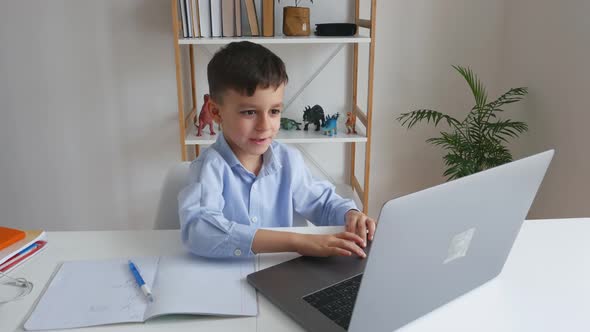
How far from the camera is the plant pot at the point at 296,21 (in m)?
2.17

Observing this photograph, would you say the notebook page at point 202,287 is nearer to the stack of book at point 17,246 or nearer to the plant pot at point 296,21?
the stack of book at point 17,246

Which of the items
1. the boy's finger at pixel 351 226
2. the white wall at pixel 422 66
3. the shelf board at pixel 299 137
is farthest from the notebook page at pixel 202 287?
the white wall at pixel 422 66

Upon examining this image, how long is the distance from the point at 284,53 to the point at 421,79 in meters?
0.69

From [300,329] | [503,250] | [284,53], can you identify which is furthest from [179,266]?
[284,53]

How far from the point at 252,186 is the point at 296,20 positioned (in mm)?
1090

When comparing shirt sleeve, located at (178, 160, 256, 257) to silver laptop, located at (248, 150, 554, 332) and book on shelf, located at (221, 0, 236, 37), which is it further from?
book on shelf, located at (221, 0, 236, 37)

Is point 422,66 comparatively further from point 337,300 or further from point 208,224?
point 337,300

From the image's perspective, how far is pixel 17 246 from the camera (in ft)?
3.52

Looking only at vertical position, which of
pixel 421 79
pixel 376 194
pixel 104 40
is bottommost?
pixel 376 194

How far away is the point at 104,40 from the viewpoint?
2422 mm

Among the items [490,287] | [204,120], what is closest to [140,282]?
[490,287]

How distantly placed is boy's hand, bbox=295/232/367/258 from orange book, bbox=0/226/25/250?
1.93ft

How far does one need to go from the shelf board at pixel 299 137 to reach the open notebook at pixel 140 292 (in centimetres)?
116

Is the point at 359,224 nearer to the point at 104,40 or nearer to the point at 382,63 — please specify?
the point at 382,63
